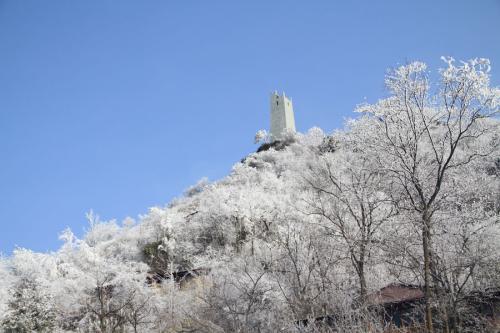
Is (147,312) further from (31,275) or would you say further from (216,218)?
(216,218)

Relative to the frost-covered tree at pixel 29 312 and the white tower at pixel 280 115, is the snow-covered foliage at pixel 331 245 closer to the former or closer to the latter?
the frost-covered tree at pixel 29 312

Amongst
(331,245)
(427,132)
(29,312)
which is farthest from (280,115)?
(427,132)

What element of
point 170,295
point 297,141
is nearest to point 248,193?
point 170,295

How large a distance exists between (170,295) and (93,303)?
4.48 m

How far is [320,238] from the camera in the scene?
2509cm

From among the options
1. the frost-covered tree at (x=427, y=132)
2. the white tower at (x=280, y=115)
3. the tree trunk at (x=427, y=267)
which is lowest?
the tree trunk at (x=427, y=267)

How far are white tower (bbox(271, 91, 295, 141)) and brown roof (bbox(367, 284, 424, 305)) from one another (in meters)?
76.1

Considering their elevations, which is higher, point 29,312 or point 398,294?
point 29,312

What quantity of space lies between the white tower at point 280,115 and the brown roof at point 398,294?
76.1 meters

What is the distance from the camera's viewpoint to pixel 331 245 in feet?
78.8

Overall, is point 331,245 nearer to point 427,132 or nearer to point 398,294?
point 398,294

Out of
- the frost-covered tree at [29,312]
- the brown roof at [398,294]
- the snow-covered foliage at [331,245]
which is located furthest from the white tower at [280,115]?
the brown roof at [398,294]

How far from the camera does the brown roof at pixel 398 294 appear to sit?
19.5 meters

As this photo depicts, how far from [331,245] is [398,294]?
4.57 metres
